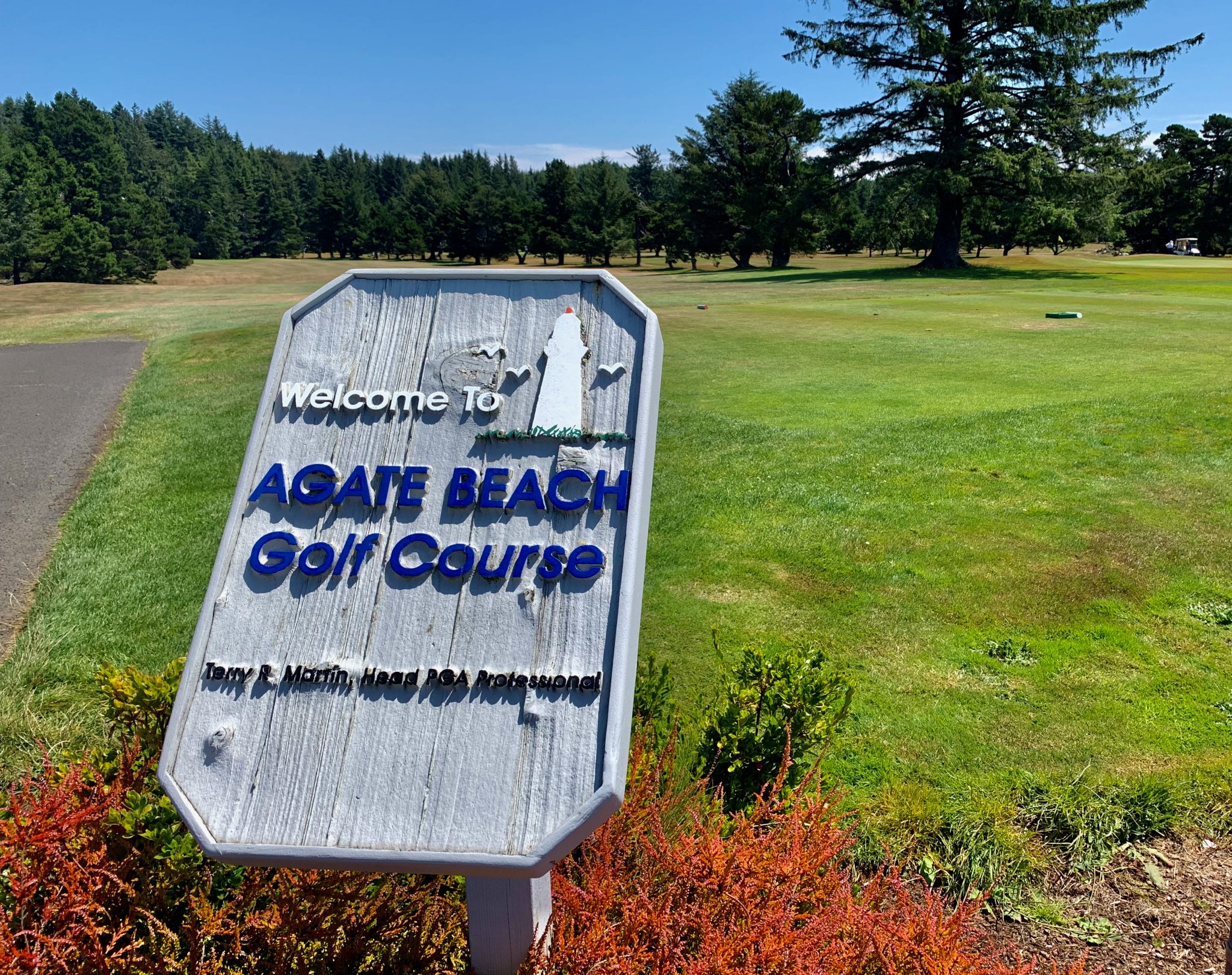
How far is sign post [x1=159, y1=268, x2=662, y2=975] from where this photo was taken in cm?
189

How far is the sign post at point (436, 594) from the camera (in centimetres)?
189

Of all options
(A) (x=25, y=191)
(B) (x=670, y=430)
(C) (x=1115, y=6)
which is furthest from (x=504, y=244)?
(B) (x=670, y=430)

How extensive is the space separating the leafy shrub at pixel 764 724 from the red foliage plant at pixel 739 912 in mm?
540

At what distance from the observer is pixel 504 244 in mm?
78875

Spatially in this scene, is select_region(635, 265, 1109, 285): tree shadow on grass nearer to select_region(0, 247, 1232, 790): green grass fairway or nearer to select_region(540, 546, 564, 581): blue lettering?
select_region(0, 247, 1232, 790): green grass fairway

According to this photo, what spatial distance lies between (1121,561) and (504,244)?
77.5 meters

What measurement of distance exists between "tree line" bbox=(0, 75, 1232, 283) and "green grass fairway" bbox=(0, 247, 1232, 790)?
25821 mm

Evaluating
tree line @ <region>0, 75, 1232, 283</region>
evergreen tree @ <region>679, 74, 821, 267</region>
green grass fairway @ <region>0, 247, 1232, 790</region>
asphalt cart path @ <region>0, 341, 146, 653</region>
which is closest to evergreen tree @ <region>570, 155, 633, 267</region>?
tree line @ <region>0, 75, 1232, 283</region>

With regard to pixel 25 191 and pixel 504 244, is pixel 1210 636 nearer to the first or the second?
pixel 25 191

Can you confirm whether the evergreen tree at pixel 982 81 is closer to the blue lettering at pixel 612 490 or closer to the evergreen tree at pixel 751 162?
the evergreen tree at pixel 751 162

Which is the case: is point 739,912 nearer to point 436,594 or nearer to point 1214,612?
point 436,594

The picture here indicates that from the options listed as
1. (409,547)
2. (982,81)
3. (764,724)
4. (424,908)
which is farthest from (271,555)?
(982,81)

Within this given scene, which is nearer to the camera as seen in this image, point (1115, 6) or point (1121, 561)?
point (1121, 561)

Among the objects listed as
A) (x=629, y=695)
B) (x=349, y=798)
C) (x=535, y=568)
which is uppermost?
(x=535, y=568)
